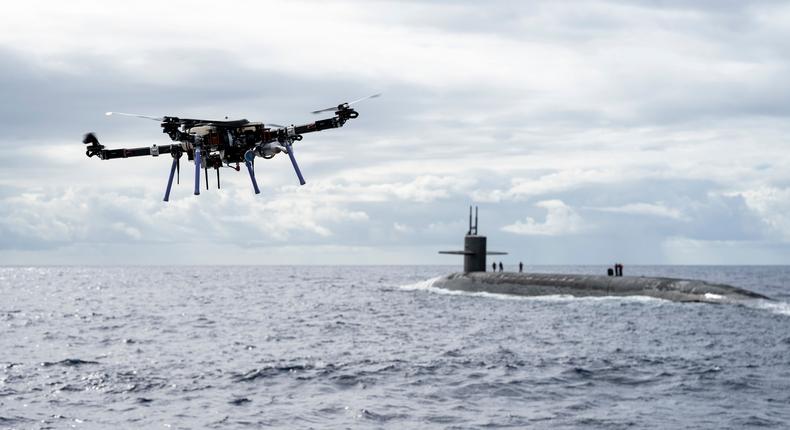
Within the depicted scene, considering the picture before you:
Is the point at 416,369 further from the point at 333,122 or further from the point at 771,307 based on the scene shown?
the point at 771,307

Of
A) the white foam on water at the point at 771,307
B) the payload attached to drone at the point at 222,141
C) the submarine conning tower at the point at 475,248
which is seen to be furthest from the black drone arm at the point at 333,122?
the submarine conning tower at the point at 475,248

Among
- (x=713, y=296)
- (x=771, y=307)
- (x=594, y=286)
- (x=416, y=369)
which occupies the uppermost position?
(x=594, y=286)

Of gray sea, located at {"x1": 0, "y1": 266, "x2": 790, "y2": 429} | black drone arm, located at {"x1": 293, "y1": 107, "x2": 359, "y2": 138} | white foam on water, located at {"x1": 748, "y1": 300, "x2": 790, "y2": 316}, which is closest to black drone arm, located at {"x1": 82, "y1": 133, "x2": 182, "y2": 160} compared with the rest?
black drone arm, located at {"x1": 293, "y1": 107, "x2": 359, "y2": 138}

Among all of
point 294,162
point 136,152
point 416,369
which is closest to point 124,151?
point 136,152

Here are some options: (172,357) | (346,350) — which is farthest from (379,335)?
(172,357)

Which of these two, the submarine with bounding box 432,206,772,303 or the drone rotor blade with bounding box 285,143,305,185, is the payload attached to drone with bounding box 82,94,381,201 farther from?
the submarine with bounding box 432,206,772,303

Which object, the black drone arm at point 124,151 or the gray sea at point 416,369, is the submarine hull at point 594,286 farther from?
the black drone arm at point 124,151
